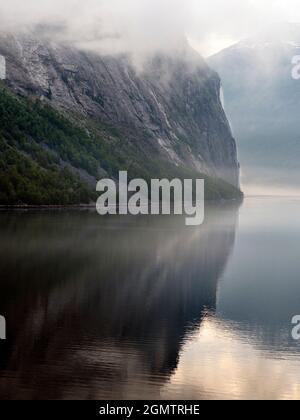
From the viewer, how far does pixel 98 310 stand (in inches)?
1414

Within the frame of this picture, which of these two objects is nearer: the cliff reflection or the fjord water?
the fjord water

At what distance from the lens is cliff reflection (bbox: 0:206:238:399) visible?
24391mm

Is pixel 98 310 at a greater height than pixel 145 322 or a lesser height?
greater

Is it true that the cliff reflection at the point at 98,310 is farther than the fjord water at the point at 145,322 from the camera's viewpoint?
Yes

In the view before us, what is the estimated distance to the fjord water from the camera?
79.6 ft

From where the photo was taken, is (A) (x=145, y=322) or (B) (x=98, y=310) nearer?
(A) (x=145, y=322)

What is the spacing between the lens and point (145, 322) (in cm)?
3356

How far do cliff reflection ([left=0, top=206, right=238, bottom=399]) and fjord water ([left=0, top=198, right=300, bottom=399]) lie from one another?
0.21 feet

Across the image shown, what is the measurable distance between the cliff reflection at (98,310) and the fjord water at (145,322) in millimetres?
63

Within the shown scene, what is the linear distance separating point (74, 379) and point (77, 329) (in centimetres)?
717

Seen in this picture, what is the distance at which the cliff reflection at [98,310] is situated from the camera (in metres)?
24.4

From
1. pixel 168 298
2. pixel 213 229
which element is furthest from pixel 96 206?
pixel 168 298

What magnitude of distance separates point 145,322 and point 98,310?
3.33m

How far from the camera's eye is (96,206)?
152m
